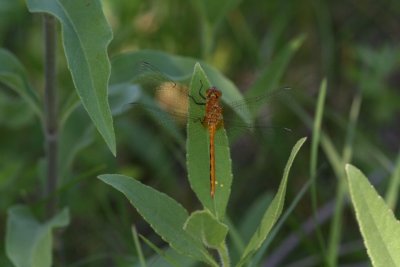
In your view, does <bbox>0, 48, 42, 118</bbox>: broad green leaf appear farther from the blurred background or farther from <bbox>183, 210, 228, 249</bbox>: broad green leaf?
<bbox>183, 210, 228, 249</bbox>: broad green leaf

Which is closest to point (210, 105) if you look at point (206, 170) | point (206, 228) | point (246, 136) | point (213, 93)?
point (213, 93)

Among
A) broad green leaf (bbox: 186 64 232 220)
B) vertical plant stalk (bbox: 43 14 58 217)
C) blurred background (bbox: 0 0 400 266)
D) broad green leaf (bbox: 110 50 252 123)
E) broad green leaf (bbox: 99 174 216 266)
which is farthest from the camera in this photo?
blurred background (bbox: 0 0 400 266)

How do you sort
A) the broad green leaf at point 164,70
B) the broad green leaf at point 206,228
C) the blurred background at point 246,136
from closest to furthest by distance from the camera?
the broad green leaf at point 206,228, the broad green leaf at point 164,70, the blurred background at point 246,136

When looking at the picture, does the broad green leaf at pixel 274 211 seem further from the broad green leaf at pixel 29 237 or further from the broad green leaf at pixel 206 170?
the broad green leaf at pixel 29 237

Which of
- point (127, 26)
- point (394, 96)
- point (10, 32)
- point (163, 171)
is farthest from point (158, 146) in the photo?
point (394, 96)

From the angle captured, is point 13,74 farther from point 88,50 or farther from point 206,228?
point 206,228

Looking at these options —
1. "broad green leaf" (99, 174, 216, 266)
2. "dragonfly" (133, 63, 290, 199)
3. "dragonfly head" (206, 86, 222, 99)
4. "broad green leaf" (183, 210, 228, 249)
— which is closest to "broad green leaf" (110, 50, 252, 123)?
"dragonfly" (133, 63, 290, 199)

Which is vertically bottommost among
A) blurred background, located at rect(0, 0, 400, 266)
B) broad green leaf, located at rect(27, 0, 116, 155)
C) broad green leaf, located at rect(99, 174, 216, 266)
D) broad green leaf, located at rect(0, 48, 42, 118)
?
blurred background, located at rect(0, 0, 400, 266)

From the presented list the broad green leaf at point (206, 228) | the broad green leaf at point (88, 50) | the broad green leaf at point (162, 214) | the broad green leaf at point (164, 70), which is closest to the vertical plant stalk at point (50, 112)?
the broad green leaf at point (164, 70)
